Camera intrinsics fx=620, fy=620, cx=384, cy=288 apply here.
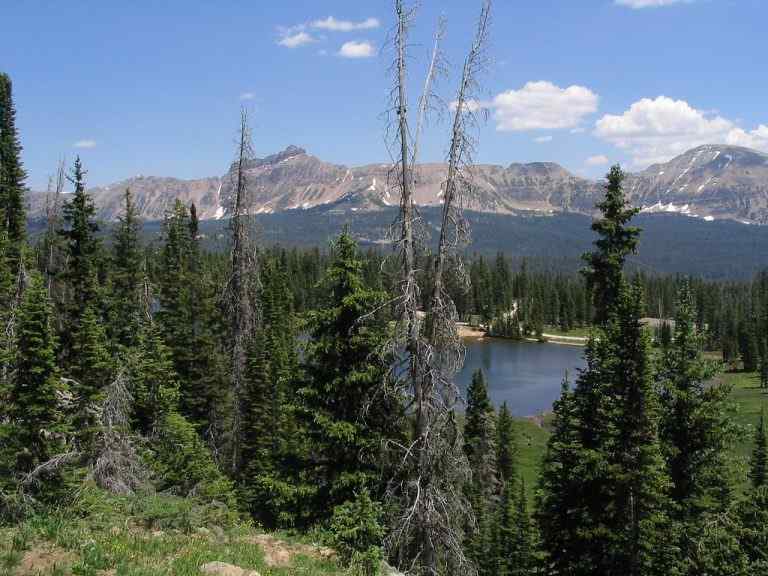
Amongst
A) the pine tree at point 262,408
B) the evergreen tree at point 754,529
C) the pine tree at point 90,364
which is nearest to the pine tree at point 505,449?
the pine tree at point 262,408

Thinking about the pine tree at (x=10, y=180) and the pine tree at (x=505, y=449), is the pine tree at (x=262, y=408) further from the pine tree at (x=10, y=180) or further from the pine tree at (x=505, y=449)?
the pine tree at (x=505, y=449)

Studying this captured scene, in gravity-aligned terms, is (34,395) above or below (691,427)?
above

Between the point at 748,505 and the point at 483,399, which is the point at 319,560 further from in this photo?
the point at 483,399

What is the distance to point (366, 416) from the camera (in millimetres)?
16859

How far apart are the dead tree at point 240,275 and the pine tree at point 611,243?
48.4 feet

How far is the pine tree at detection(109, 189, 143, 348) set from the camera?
31.0m

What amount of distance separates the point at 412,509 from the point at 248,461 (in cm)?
2236

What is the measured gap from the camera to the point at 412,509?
43.1ft

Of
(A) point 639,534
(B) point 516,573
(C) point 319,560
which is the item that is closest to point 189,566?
(C) point 319,560

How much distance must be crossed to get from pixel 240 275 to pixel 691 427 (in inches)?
776

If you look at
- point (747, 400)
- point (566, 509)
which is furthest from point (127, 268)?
point (747, 400)

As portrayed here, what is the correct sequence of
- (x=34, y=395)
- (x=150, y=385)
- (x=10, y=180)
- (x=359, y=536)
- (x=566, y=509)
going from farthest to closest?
1. (x=10, y=180)
2. (x=150, y=385)
3. (x=566, y=509)
4. (x=34, y=395)
5. (x=359, y=536)

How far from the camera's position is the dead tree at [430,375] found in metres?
13.2

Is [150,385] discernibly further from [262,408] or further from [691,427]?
[691,427]
